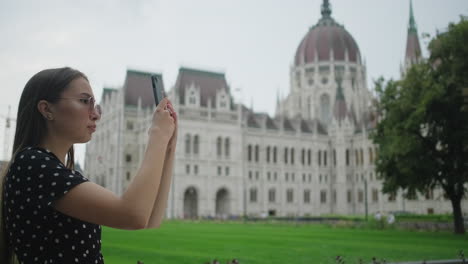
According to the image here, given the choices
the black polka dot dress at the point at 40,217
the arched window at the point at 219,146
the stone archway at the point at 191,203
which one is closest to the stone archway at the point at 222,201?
the stone archway at the point at 191,203

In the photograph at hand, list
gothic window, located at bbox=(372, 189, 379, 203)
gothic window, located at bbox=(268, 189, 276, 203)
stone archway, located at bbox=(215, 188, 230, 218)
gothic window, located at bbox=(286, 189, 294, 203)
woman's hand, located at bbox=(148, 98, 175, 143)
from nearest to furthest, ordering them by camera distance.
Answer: woman's hand, located at bbox=(148, 98, 175, 143) < stone archway, located at bbox=(215, 188, 230, 218) < gothic window, located at bbox=(268, 189, 276, 203) < gothic window, located at bbox=(372, 189, 379, 203) < gothic window, located at bbox=(286, 189, 294, 203)

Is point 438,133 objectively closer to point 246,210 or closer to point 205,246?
point 205,246

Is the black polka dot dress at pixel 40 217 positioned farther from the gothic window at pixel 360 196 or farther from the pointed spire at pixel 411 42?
the pointed spire at pixel 411 42

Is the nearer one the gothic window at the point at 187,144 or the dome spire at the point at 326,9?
the gothic window at the point at 187,144

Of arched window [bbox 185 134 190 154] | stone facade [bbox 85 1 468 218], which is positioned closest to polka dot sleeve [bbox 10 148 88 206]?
stone facade [bbox 85 1 468 218]

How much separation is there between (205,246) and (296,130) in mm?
61874

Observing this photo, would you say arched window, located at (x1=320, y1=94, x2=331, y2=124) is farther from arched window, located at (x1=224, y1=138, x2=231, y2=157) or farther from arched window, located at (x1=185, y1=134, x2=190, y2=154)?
arched window, located at (x1=185, y1=134, x2=190, y2=154)

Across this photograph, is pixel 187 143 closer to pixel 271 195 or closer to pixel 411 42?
pixel 271 195

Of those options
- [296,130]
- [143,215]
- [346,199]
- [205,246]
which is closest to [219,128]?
[296,130]

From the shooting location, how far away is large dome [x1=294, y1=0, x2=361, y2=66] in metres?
91.4

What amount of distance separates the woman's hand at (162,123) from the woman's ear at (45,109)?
495 millimetres

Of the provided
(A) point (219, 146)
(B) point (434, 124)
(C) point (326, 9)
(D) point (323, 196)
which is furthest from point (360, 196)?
(B) point (434, 124)

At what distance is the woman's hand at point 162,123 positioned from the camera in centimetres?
225

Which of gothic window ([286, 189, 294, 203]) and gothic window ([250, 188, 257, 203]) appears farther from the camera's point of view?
gothic window ([286, 189, 294, 203])
